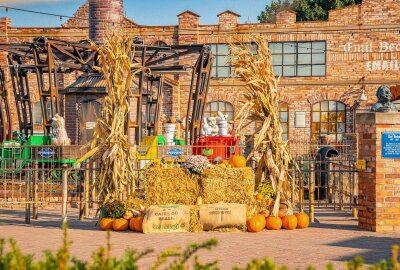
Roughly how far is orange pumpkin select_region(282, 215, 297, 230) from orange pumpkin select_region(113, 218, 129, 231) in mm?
2635

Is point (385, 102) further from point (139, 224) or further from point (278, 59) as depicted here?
point (278, 59)

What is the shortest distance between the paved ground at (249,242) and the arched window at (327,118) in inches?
788

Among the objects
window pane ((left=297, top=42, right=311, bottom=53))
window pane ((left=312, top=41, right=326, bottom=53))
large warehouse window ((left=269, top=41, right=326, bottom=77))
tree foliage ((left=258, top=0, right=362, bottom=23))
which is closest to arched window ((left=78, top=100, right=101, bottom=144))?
large warehouse window ((left=269, top=41, right=326, bottom=77))

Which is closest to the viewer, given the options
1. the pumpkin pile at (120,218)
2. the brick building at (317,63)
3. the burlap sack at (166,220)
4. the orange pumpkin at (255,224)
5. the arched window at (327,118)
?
the burlap sack at (166,220)

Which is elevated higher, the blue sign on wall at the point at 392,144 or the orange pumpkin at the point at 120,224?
the blue sign on wall at the point at 392,144

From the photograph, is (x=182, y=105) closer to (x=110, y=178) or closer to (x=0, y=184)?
(x=0, y=184)

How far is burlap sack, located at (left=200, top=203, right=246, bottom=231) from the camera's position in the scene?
11773mm

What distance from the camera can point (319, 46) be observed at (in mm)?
33500

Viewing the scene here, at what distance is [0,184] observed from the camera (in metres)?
17.5

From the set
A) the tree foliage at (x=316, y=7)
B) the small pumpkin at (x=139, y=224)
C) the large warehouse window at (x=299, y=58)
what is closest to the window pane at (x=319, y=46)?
the large warehouse window at (x=299, y=58)

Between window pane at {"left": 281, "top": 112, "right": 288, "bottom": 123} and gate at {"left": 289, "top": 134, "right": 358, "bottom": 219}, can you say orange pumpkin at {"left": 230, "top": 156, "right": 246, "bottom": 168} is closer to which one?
gate at {"left": 289, "top": 134, "right": 358, "bottom": 219}

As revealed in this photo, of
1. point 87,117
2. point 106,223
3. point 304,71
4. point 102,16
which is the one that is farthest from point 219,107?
point 106,223

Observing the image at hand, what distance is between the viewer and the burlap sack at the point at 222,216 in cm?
1177

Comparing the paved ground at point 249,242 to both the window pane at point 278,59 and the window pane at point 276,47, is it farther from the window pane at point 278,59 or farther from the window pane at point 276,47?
the window pane at point 276,47
